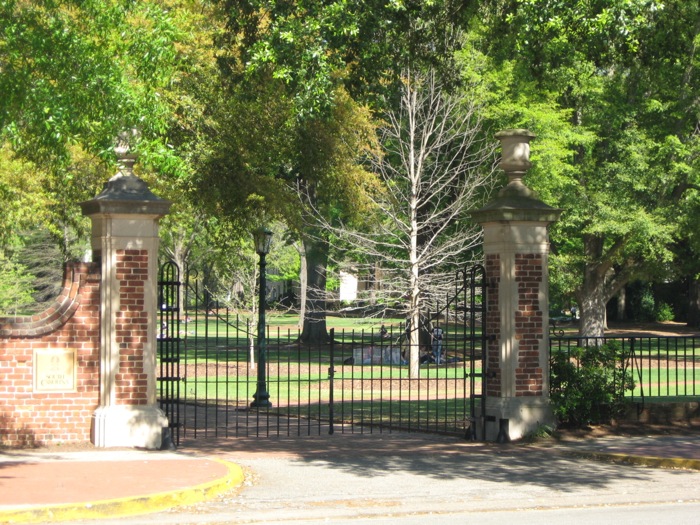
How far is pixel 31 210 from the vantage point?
26922 millimetres

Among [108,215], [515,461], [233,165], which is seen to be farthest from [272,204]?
[515,461]

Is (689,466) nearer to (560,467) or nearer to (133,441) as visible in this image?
(560,467)

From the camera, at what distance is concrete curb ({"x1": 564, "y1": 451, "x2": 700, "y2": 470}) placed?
11516mm

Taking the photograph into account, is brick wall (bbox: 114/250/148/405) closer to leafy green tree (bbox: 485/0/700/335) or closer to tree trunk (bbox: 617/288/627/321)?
leafy green tree (bbox: 485/0/700/335)

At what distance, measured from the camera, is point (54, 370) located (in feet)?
41.1

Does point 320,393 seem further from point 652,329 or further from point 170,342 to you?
point 652,329

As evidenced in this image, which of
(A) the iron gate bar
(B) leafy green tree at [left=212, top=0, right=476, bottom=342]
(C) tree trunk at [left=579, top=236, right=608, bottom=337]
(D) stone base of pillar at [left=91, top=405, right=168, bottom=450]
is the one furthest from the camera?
(C) tree trunk at [left=579, top=236, right=608, bottom=337]

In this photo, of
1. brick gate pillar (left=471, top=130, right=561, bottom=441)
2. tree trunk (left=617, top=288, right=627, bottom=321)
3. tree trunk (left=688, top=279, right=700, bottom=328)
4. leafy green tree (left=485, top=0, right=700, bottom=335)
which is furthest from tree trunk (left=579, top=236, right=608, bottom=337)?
tree trunk (left=617, top=288, right=627, bottom=321)

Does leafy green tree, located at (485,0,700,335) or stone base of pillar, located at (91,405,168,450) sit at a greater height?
leafy green tree, located at (485,0,700,335)

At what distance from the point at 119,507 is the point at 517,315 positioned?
6414 millimetres

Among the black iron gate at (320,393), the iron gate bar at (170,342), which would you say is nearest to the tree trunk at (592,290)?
the black iron gate at (320,393)

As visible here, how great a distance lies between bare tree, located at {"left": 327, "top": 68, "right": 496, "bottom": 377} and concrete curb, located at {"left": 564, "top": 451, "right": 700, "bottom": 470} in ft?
35.8

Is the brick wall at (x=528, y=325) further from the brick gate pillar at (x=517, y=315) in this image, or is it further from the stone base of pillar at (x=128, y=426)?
the stone base of pillar at (x=128, y=426)

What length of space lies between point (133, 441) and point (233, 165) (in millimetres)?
12377
